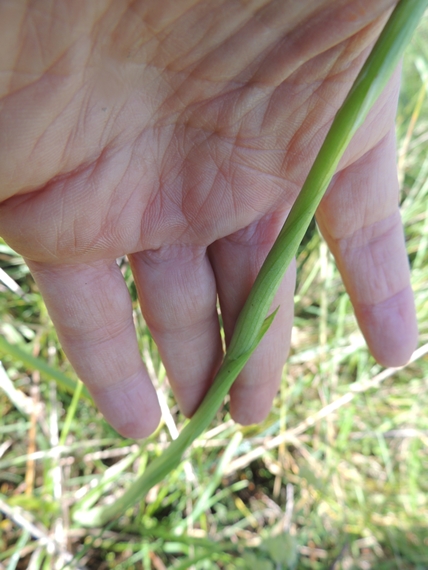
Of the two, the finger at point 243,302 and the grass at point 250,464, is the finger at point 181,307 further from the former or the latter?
the grass at point 250,464

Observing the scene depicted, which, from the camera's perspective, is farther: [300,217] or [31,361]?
[31,361]

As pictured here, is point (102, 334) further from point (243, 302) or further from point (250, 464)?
point (250, 464)

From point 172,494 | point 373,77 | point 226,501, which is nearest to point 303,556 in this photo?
point 226,501

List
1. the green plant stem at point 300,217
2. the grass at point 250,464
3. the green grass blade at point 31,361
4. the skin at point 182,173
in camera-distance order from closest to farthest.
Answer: the green plant stem at point 300,217 < the skin at point 182,173 < the green grass blade at point 31,361 < the grass at point 250,464


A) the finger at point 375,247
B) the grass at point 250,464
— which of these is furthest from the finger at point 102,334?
the finger at point 375,247

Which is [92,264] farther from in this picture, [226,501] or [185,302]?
[226,501]

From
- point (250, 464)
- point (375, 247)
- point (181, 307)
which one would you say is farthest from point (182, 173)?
point (250, 464)
